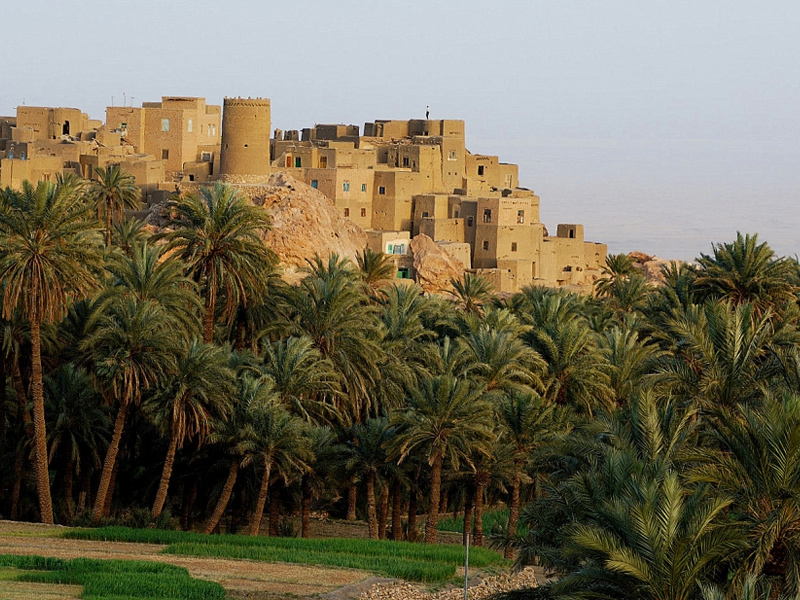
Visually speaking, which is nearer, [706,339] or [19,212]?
[706,339]

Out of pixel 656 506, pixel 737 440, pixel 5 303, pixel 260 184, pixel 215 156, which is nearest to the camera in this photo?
pixel 656 506

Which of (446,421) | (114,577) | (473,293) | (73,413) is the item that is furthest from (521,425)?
(473,293)

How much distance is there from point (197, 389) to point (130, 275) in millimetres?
3801

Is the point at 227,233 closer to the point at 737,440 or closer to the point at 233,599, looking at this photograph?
Answer: the point at 233,599

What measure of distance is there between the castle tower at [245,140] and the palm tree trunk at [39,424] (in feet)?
110

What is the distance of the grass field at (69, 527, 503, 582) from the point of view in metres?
27.1

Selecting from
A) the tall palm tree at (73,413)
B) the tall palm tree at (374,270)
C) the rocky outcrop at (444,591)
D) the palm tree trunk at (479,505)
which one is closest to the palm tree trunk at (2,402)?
the tall palm tree at (73,413)

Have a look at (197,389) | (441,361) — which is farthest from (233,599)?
(441,361)

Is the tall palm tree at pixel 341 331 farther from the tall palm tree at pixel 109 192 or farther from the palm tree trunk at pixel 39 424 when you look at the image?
the tall palm tree at pixel 109 192

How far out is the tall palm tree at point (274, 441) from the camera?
3044 cm

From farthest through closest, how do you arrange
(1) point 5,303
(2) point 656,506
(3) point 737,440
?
(1) point 5,303, (3) point 737,440, (2) point 656,506

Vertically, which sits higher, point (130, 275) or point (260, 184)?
point (260, 184)

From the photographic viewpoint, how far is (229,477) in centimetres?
3158

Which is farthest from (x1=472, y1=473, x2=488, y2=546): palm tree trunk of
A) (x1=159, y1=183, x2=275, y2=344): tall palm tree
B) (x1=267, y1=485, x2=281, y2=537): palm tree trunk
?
(x1=159, y1=183, x2=275, y2=344): tall palm tree
